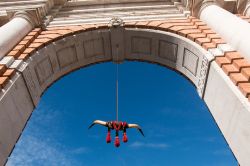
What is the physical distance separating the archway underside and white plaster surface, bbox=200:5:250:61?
0.71 feet

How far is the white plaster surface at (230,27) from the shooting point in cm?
894

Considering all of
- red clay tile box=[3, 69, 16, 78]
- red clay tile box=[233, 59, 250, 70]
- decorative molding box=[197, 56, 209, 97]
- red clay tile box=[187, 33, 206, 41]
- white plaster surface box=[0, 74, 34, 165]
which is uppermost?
red clay tile box=[187, 33, 206, 41]

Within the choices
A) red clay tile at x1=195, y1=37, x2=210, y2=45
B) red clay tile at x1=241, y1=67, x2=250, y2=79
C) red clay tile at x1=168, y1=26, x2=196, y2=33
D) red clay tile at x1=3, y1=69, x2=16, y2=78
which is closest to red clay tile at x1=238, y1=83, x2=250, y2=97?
red clay tile at x1=241, y1=67, x2=250, y2=79

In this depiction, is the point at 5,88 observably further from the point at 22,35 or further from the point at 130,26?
the point at 130,26

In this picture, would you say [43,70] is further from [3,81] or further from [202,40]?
[202,40]

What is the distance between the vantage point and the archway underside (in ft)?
27.4

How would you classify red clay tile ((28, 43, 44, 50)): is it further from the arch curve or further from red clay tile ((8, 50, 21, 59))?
red clay tile ((8, 50, 21, 59))

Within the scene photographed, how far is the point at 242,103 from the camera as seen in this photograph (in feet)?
24.7

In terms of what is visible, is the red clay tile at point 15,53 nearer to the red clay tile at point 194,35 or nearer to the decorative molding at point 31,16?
the decorative molding at point 31,16

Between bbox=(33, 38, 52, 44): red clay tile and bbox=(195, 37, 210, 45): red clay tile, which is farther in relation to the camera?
bbox=(33, 38, 52, 44): red clay tile

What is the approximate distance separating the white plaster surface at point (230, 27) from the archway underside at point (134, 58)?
216 millimetres

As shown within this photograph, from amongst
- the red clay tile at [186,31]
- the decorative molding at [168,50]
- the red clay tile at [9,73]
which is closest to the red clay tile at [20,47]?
the red clay tile at [9,73]

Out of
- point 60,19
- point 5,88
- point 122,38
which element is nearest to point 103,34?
point 122,38

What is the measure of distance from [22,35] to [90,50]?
2.90 m
